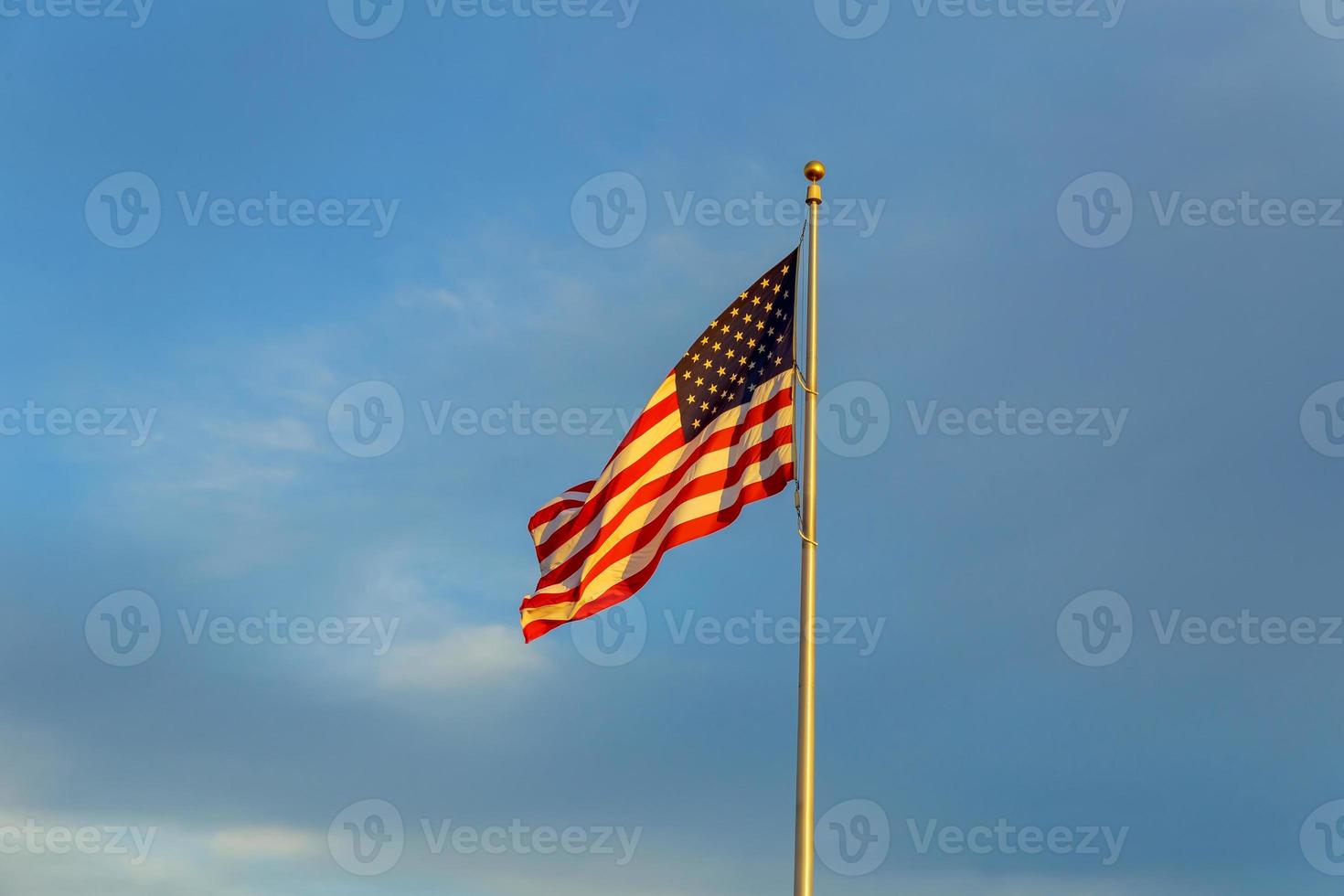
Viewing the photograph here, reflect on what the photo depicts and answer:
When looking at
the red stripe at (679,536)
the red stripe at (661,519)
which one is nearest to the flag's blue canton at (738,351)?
the red stripe at (661,519)

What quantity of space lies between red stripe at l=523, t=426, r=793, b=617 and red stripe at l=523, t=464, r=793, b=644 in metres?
0.26

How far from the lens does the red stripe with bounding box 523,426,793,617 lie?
2175 centimetres

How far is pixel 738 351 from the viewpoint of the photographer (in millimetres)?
22797

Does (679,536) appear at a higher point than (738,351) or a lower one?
lower

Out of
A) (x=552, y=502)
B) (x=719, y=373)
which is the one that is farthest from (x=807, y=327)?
(x=552, y=502)

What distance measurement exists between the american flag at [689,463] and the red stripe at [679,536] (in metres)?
0.01

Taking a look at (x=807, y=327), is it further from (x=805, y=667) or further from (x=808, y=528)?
(x=805, y=667)

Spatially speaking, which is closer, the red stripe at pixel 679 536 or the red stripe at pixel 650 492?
the red stripe at pixel 679 536

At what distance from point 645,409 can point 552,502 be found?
7.33ft

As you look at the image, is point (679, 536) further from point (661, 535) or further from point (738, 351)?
point (738, 351)

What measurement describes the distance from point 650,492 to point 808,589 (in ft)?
9.83

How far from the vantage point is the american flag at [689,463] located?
21828 mm

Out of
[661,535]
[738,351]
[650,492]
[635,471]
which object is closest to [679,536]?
[661,535]

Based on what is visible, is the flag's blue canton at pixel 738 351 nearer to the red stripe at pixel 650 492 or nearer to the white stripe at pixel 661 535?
the red stripe at pixel 650 492
